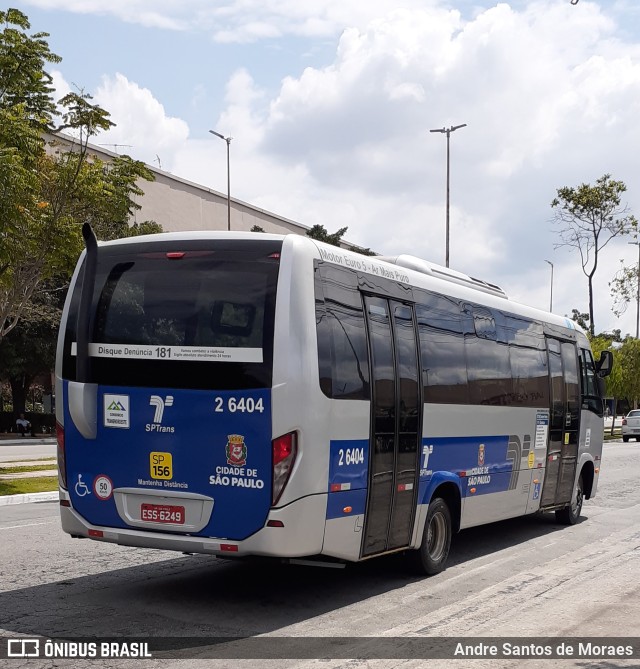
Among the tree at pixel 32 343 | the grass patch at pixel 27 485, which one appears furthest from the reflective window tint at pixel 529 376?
the tree at pixel 32 343

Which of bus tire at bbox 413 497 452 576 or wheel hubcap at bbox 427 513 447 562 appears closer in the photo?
bus tire at bbox 413 497 452 576

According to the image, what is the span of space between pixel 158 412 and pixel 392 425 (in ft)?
7.14

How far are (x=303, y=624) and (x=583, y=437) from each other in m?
8.51

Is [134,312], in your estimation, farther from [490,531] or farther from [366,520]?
[490,531]

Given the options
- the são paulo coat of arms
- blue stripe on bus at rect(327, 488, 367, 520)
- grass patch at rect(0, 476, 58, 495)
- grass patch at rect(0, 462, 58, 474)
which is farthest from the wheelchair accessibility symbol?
grass patch at rect(0, 462, 58, 474)

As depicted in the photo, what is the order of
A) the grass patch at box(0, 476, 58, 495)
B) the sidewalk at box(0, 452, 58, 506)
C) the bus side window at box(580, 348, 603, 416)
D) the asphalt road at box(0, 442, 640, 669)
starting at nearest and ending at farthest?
1. the asphalt road at box(0, 442, 640, 669)
2. the bus side window at box(580, 348, 603, 416)
3. the sidewalk at box(0, 452, 58, 506)
4. the grass patch at box(0, 476, 58, 495)

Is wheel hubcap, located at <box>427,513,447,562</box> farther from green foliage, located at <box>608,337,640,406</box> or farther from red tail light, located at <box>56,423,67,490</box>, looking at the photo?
green foliage, located at <box>608,337,640,406</box>

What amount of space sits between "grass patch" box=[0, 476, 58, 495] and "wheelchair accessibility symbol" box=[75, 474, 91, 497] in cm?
1125

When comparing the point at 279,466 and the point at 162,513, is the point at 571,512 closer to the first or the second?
the point at 279,466

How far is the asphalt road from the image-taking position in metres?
7.23

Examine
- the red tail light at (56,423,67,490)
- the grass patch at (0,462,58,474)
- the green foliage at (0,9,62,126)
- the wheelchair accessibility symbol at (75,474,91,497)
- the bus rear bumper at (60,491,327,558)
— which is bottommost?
the grass patch at (0,462,58,474)

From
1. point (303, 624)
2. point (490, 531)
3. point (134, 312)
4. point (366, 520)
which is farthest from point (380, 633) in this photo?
point (490, 531)

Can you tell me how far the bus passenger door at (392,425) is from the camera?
852cm

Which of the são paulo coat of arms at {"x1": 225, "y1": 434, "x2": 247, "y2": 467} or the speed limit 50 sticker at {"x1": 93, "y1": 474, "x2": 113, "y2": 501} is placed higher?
the são paulo coat of arms at {"x1": 225, "y1": 434, "x2": 247, "y2": 467}
